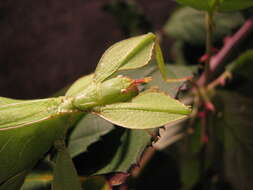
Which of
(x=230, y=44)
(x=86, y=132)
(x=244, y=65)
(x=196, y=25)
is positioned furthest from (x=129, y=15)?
(x=86, y=132)

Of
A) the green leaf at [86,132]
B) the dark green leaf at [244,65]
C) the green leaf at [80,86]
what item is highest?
the green leaf at [80,86]

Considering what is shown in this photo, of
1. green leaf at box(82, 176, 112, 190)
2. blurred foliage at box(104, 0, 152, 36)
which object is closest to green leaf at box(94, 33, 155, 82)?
green leaf at box(82, 176, 112, 190)

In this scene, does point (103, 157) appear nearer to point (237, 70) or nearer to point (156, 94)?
point (156, 94)

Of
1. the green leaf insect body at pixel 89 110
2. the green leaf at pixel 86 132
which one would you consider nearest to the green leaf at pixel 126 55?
the green leaf insect body at pixel 89 110

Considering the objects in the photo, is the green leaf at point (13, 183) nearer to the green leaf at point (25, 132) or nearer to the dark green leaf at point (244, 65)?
the green leaf at point (25, 132)

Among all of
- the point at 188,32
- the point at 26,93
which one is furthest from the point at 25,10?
the point at 188,32

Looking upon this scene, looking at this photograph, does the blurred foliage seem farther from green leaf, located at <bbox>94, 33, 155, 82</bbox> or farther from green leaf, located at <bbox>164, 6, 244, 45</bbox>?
green leaf, located at <bbox>94, 33, 155, 82</bbox>
